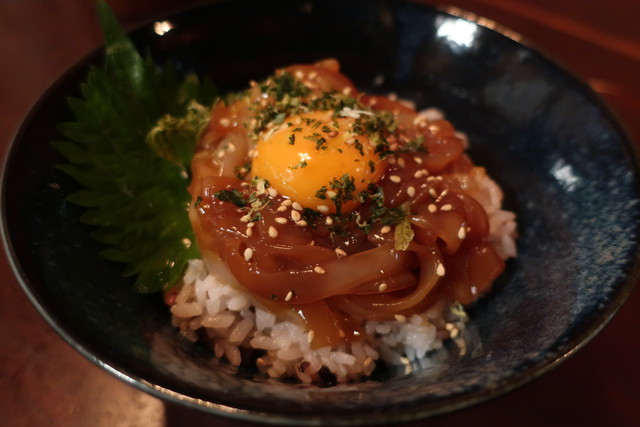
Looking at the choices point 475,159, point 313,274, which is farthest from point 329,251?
point 475,159

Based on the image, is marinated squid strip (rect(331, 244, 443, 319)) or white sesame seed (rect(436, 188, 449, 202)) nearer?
marinated squid strip (rect(331, 244, 443, 319))

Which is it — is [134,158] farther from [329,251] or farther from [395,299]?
[395,299]

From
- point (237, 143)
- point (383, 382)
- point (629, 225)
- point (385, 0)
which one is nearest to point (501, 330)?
point (383, 382)

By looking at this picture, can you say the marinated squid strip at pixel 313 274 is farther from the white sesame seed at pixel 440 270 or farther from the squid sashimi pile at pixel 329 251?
the white sesame seed at pixel 440 270

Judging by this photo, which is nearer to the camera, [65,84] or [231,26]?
[65,84]

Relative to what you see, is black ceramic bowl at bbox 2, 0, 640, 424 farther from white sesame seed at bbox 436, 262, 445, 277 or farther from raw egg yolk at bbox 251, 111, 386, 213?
raw egg yolk at bbox 251, 111, 386, 213

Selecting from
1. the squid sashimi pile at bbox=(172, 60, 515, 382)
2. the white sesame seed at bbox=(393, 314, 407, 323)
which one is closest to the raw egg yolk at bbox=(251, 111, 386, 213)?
the squid sashimi pile at bbox=(172, 60, 515, 382)

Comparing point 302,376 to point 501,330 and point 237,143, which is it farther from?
point 237,143
